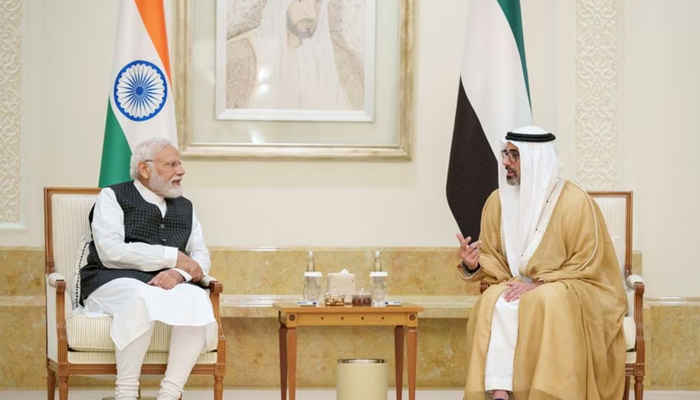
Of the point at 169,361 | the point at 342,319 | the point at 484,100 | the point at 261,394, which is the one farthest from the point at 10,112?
the point at 484,100

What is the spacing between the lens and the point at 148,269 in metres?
5.42

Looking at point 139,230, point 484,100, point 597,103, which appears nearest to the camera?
point 139,230

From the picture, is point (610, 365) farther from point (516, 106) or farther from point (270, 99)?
point (270, 99)

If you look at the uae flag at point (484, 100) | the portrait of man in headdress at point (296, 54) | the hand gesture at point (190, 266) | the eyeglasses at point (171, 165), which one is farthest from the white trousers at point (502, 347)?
the portrait of man in headdress at point (296, 54)

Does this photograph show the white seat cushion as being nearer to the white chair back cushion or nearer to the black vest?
A: the black vest

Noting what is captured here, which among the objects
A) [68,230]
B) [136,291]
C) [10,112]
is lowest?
[136,291]

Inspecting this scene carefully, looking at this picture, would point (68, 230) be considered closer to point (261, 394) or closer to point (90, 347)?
point (90, 347)

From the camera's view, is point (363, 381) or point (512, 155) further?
point (512, 155)

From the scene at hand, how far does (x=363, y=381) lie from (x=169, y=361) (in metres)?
1.02

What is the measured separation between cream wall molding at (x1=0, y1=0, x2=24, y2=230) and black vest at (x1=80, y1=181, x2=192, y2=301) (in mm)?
1684

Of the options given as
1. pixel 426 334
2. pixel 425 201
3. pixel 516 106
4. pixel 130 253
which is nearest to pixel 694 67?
pixel 516 106

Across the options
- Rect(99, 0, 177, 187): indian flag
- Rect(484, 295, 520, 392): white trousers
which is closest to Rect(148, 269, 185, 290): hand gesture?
Rect(99, 0, 177, 187): indian flag

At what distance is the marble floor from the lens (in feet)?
21.6

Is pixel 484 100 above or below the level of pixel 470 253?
above
